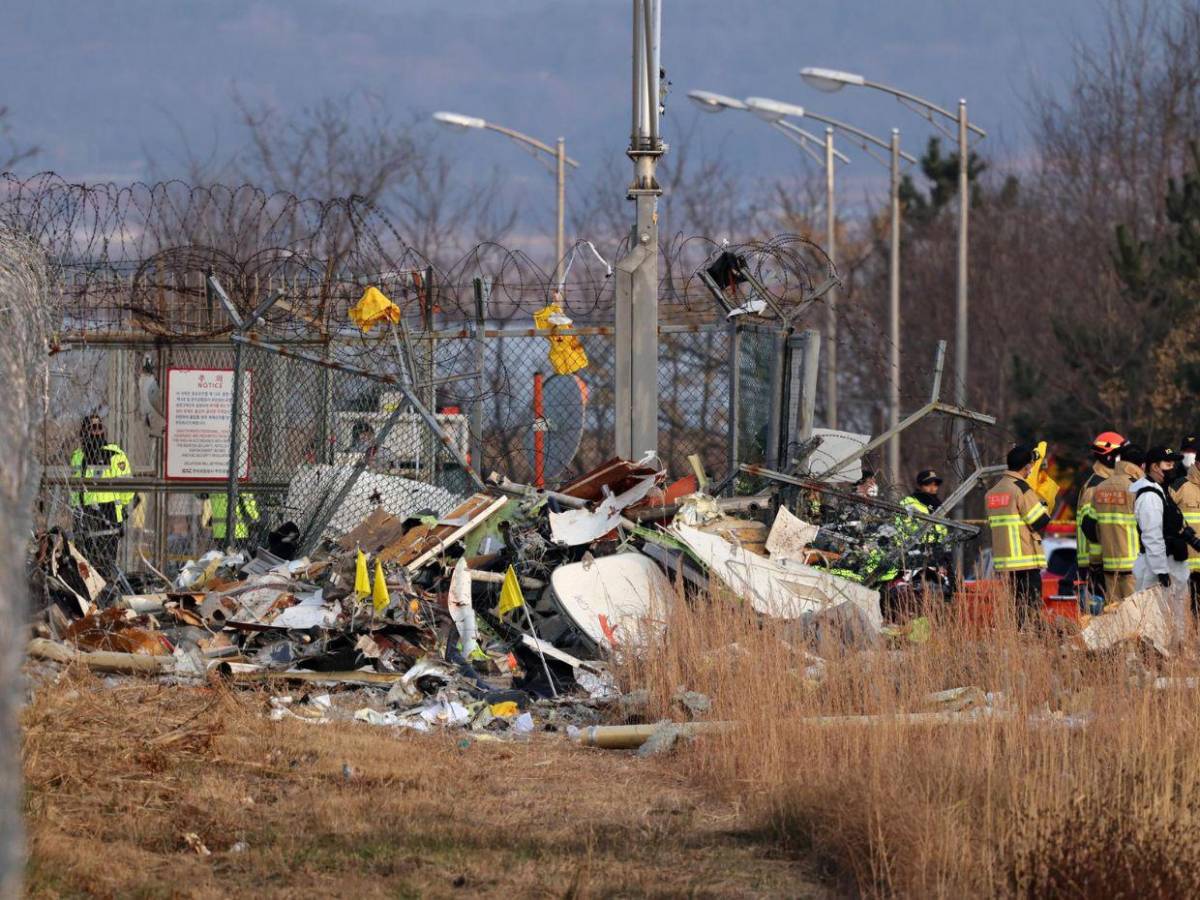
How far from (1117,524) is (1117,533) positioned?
7 cm

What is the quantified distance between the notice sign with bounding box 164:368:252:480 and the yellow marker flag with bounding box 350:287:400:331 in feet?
5.89

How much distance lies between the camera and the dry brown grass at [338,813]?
603 centimetres

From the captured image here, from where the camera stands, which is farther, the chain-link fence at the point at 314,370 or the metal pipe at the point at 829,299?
the metal pipe at the point at 829,299

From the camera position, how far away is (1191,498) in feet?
47.3

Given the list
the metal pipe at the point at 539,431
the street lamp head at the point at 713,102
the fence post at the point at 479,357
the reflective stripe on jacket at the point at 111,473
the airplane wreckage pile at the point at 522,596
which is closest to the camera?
the airplane wreckage pile at the point at 522,596

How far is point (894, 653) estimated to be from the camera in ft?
30.1

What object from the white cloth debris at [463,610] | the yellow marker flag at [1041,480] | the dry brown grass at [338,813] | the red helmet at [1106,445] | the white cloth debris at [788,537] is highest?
the red helmet at [1106,445]

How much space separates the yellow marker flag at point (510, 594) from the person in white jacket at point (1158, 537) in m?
4.99

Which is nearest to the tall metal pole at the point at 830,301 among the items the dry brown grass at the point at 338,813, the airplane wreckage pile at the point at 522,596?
Answer: the airplane wreckage pile at the point at 522,596

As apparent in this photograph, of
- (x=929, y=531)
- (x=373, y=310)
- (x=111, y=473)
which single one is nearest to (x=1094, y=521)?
(x=929, y=531)

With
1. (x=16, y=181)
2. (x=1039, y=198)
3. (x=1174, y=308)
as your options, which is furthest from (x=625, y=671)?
(x=1039, y=198)

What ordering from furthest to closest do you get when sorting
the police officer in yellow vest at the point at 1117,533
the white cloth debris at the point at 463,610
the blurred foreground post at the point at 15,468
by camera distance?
the police officer in yellow vest at the point at 1117,533
the white cloth debris at the point at 463,610
the blurred foreground post at the point at 15,468

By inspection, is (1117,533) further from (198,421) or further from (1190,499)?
(198,421)

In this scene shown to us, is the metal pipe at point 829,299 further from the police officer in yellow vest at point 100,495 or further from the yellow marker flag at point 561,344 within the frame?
the police officer in yellow vest at point 100,495
